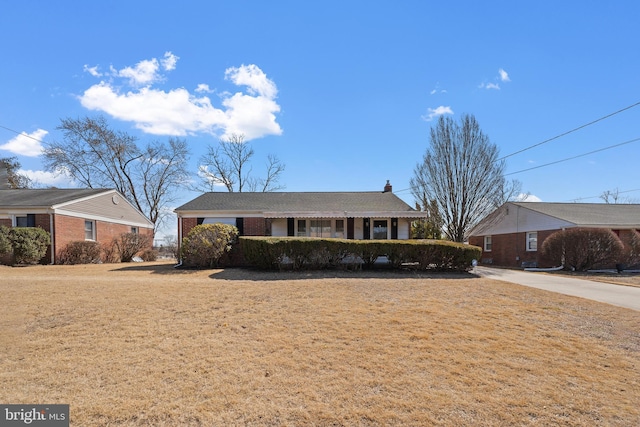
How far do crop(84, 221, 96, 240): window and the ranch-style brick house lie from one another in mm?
7730

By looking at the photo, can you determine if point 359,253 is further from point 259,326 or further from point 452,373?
point 452,373

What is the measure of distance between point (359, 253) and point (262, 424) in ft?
33.2

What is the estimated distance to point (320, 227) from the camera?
17891 millimetres

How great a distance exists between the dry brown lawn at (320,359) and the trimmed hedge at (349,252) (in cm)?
468

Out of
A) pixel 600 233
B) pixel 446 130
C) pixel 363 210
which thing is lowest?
pixel 600 233

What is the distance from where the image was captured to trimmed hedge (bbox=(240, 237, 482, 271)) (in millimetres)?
12734

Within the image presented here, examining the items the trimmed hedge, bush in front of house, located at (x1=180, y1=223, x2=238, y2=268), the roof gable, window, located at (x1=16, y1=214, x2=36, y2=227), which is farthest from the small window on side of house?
window, located at (x1=16, y1=214, x2=36, y2=227)

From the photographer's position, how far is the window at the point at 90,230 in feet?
65.8

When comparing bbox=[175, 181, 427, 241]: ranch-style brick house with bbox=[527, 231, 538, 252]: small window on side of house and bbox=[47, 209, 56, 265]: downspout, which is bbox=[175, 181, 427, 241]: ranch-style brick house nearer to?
bbox=[47, 209, 56, 265]: downspout

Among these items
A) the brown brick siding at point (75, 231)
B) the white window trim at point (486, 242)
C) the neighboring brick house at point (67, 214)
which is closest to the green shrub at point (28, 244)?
the neighboring brick house at point (67, 214)

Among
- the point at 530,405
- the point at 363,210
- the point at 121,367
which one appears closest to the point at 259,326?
the point at 121,367

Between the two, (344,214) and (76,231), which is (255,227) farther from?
(76,231)

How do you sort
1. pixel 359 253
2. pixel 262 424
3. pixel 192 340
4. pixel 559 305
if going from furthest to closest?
pixel 359 253
pixel 559 305
pixel 192 340
pixel 262 424

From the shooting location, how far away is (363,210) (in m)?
17.5
